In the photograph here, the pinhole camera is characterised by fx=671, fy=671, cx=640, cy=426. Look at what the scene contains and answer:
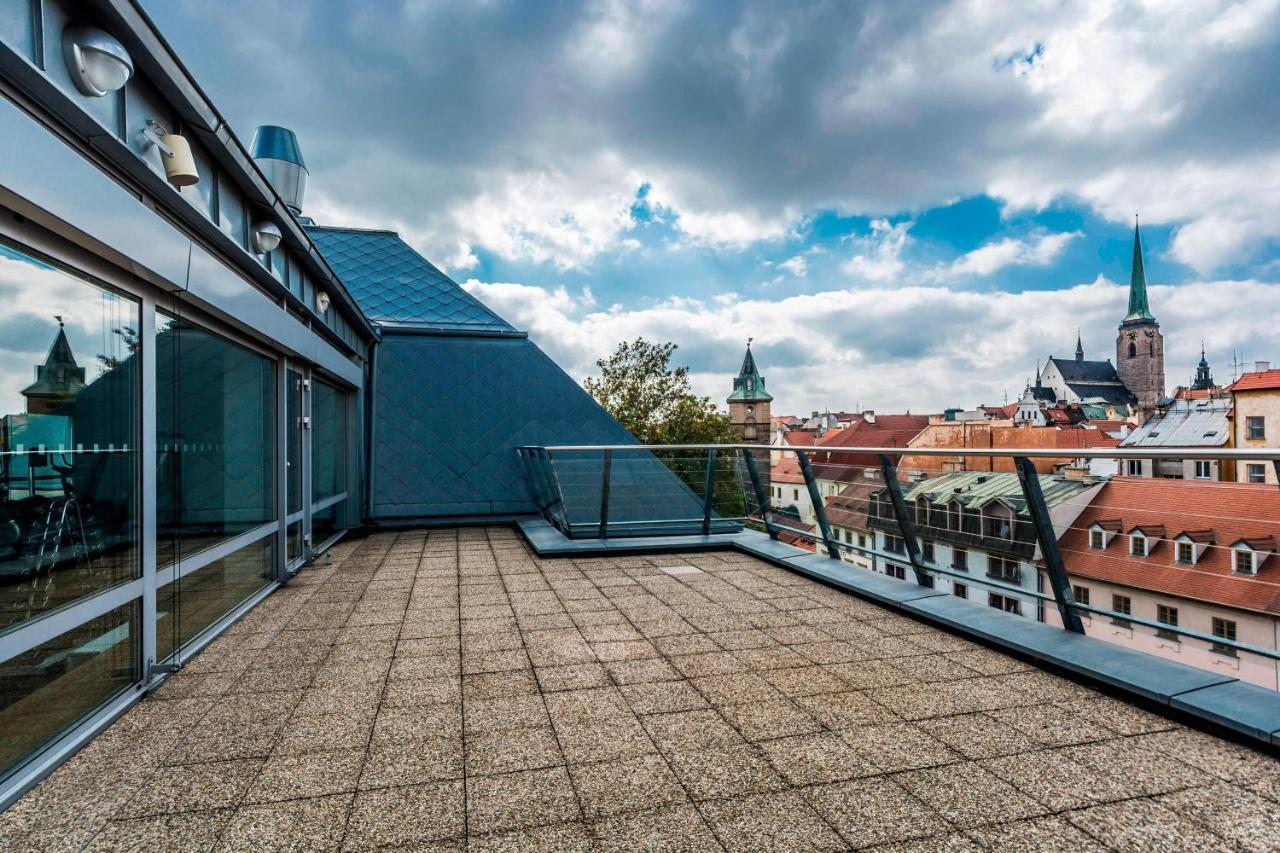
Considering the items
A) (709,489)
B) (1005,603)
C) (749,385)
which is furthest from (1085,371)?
(1005,603)

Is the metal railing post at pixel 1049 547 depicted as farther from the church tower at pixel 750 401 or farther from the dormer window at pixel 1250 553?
the church tower at pixel 750 401

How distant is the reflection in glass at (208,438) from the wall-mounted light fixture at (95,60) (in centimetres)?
119

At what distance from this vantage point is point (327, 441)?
309 inches

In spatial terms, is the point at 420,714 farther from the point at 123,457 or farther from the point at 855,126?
the point at 855,126

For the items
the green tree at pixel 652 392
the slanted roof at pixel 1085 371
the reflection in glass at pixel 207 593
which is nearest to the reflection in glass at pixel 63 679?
the reflection in glass at pixel 207 593

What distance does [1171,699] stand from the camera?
2822 mm

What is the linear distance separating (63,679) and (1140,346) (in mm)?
137910

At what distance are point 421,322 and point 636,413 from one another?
21.3 meters

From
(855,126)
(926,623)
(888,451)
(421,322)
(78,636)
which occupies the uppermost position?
(855,126)

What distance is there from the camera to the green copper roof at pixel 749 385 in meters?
79.8

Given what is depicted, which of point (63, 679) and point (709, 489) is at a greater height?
point (709, 489)

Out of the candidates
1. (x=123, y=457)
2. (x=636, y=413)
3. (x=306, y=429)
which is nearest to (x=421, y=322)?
(x=306, y=429)

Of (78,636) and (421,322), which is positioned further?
(421,322)

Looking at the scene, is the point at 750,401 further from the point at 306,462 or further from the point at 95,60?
the point at 95,60
